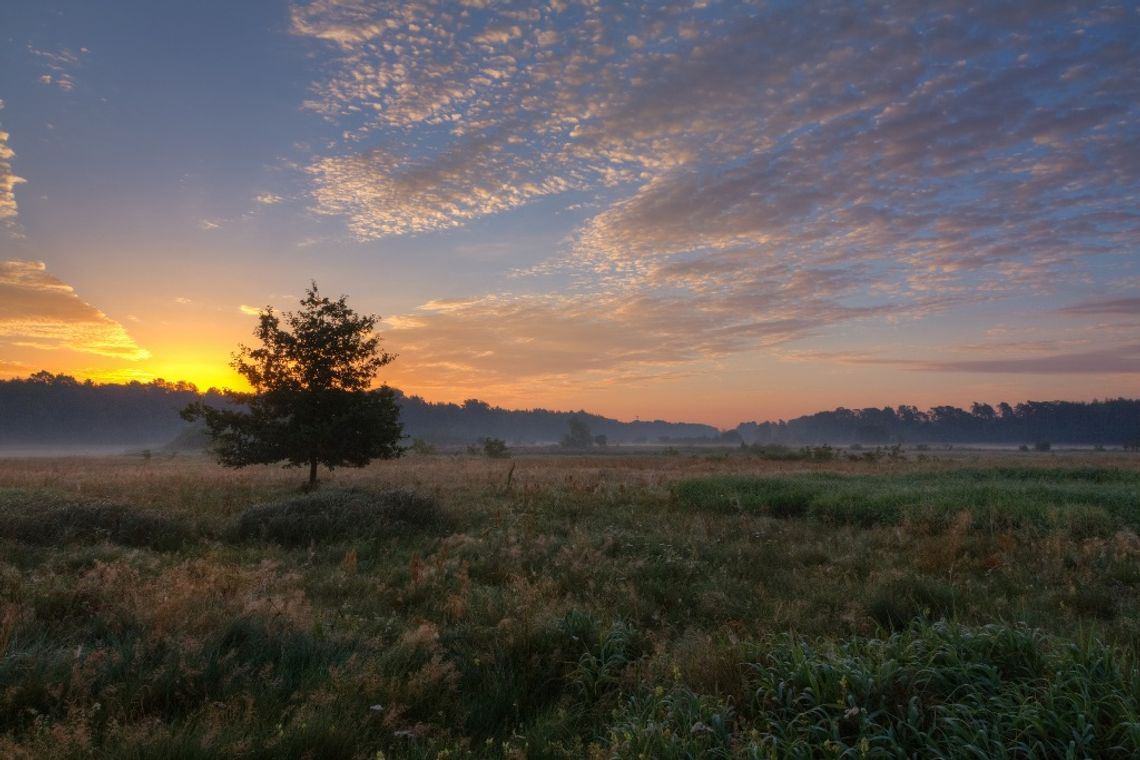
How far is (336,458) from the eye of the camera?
19031 millimetres

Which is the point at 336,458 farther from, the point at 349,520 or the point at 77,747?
the point at 77,747

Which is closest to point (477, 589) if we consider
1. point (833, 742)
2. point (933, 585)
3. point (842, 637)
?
point (842, 637)

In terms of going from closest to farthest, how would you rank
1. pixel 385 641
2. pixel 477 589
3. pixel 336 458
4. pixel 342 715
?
pixel 342 715 < pixel 385 641 < pixel 477 589 < pixel 336 458

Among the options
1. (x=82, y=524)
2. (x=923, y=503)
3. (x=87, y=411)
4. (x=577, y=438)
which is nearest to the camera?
(x=82, y=524)

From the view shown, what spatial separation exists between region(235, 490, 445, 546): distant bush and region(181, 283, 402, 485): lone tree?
3.74m

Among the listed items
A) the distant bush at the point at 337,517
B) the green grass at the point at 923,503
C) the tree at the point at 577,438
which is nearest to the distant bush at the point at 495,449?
the green grass at the point at 923,503

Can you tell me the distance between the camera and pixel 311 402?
19.0m

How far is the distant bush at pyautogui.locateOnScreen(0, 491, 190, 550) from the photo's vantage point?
11.1m

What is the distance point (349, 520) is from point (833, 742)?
1170 centimetres

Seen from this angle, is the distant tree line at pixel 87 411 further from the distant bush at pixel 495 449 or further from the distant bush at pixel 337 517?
the distant bush at pixel 337 517

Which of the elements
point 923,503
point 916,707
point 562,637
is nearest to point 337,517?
point 562,637

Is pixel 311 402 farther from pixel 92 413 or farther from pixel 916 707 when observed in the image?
pixel 92 413

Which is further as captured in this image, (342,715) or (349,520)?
(349,520)

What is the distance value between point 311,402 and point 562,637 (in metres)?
15.4
